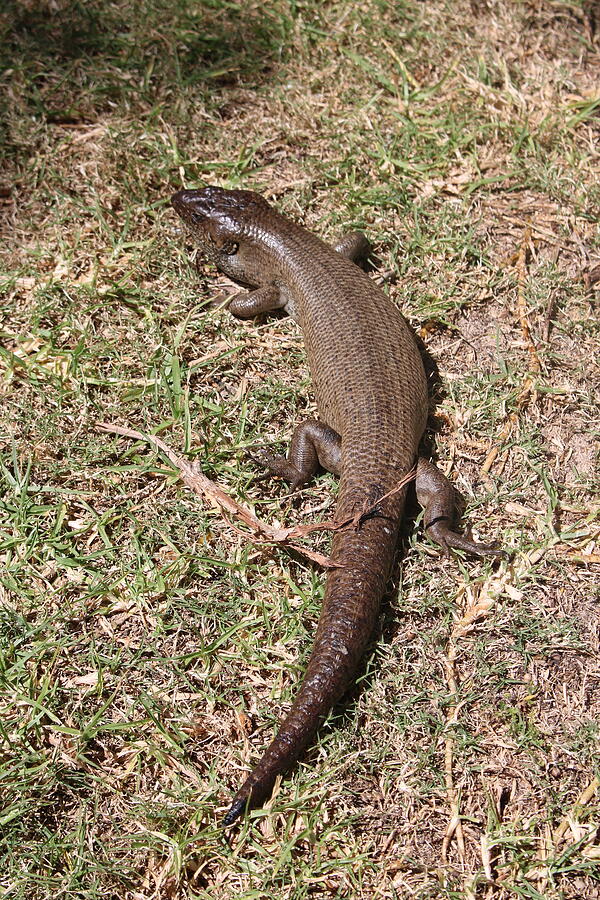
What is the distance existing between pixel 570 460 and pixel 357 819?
2.42m

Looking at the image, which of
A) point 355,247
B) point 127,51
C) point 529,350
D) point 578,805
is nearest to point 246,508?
point 355,247

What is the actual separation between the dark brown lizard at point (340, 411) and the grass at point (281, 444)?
20cm

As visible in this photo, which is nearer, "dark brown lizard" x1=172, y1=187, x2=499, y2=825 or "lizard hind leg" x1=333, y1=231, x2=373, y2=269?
"dark brown lizard" x1=172, y1=187, x2=499, y2=825

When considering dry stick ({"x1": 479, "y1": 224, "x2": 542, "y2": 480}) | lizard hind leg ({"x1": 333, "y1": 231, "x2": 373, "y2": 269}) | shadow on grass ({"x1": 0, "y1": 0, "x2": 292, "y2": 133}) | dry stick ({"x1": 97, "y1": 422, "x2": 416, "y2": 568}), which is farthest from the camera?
shadow on grass ({"x1": 0, "y1": 0, "x2": 292, "y2": 133})

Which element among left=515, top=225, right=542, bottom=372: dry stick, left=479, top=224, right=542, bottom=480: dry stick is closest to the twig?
left=479, top=224, right=542, bottom=480: dry stick

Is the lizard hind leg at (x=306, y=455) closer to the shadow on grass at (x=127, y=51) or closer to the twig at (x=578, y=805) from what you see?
the twig at (x=578, y=805)

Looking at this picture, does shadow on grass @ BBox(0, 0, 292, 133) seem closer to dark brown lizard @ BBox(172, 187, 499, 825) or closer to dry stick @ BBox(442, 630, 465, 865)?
dark brown lizard @ BBox(172, 187, 499, 825)

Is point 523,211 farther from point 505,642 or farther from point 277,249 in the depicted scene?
point 505,642

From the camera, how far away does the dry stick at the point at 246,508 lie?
4.26 metres

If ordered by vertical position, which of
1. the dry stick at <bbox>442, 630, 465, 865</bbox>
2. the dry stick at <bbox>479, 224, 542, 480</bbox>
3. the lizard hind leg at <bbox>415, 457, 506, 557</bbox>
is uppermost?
the dry stick at <bbox>479, 224, 542, 480</bbox>

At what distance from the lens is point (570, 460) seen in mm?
4949

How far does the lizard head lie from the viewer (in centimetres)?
557

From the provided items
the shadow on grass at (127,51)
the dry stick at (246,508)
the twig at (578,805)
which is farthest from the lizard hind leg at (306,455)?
the shadow on grass at (127,51)

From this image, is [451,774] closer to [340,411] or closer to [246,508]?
[246,508]
